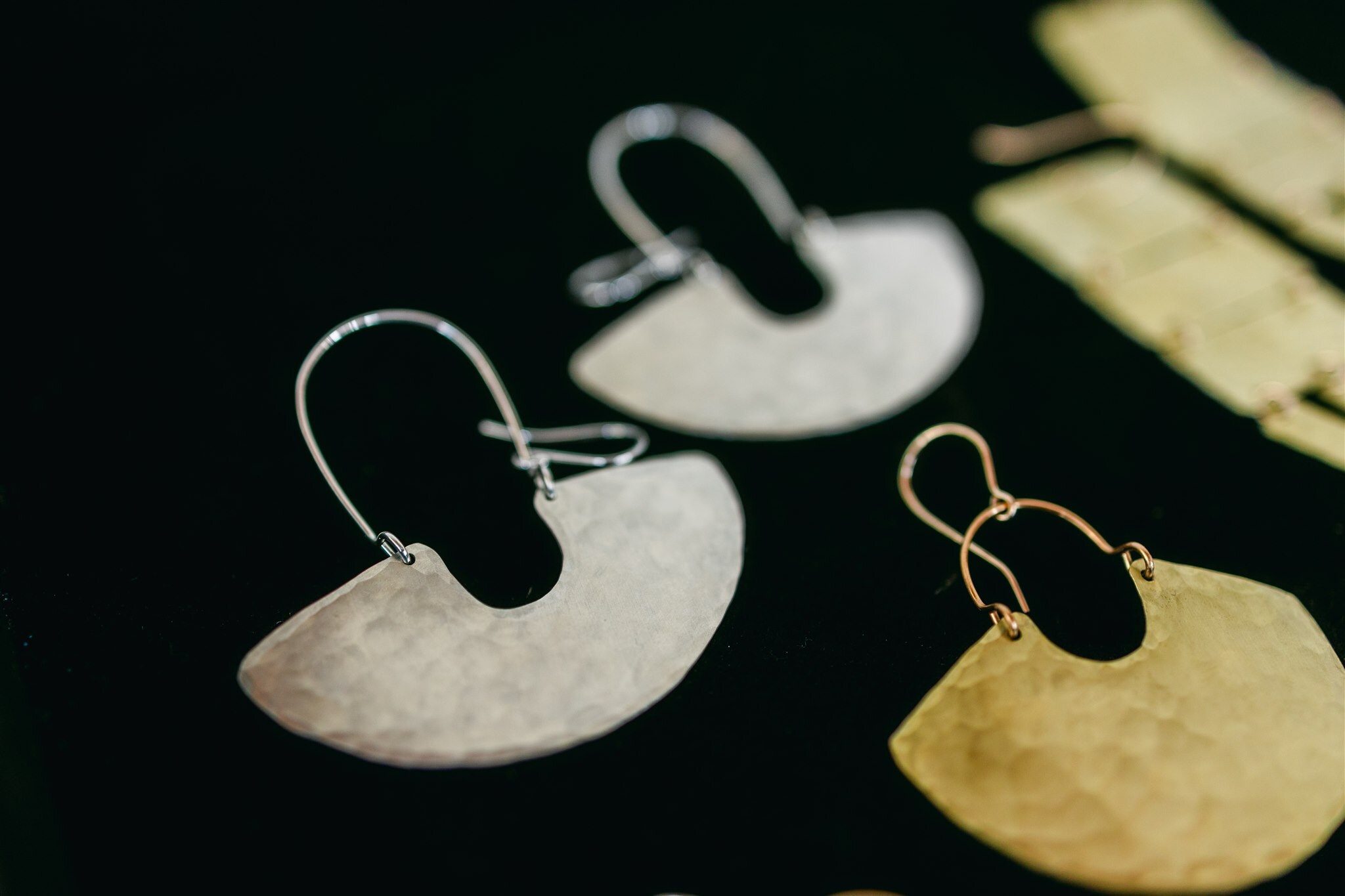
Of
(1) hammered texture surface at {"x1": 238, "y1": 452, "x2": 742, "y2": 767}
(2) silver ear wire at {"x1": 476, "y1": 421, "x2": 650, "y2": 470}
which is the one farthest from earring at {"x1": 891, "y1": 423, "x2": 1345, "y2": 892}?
(2) silver ear wire at {"x1": 476, "y1": 421, "x2": 650, "y2": 470}

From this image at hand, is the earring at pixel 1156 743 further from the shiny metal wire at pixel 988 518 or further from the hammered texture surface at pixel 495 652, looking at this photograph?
the hammered texture surface at pixel 495 652

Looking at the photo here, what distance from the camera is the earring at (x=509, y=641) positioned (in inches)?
22.4

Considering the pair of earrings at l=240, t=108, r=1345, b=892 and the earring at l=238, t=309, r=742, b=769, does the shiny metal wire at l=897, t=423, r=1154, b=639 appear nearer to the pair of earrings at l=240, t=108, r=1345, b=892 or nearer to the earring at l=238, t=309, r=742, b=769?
the pair of earrings at l=240, t=108, r=1345, b=892

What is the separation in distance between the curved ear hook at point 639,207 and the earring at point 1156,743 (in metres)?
0.39

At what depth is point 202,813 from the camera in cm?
56

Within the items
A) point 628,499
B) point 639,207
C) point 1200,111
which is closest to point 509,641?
point 628,499

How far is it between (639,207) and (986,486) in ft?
1.40

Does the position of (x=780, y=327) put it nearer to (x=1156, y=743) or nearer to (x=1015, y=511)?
(x=1015, y=511)

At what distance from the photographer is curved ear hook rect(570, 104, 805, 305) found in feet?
2.77

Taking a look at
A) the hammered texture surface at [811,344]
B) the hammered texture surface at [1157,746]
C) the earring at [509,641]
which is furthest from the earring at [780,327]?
A: the hammered texture surface at [1157,746]

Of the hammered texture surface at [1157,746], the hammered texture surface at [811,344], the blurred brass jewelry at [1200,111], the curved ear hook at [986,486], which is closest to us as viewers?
the hammered texture surface at [1157,746]

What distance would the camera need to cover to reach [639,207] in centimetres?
93

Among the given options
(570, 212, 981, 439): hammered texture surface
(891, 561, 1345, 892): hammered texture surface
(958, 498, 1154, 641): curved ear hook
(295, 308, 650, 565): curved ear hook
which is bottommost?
(891, 561, 1345, 892): hammered texture surface

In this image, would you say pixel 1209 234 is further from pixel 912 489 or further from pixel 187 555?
pixel 187 555
